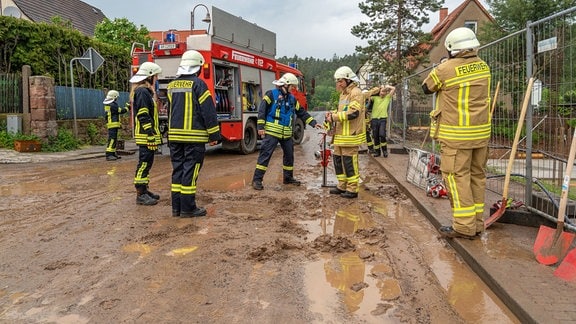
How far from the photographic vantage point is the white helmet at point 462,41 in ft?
14.8

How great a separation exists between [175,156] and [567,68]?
14.4 feet

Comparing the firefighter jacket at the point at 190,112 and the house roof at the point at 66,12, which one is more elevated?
the house roof at the point at 66,12

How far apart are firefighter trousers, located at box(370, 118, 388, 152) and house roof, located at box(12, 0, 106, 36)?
76.3ft

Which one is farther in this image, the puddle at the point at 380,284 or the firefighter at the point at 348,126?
the firefighter at the point at 348,126

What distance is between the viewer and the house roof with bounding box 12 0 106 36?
1144 inches

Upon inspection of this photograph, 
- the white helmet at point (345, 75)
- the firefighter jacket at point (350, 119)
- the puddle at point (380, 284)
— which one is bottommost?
the puddle at point (380, 284)

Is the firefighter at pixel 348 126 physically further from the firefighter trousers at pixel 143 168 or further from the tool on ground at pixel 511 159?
the firefighter trousers at pixel 143 168

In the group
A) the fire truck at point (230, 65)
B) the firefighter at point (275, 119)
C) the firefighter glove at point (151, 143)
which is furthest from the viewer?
the fire truck at point (230, 65)

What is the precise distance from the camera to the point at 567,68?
4.54m

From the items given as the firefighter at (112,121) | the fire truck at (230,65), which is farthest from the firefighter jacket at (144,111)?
the firefighter at (112,121)

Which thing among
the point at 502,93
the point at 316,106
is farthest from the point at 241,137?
the point at 316,106

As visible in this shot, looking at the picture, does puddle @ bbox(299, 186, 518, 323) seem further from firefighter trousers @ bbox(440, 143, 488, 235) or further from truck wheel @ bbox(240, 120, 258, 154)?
truck wheel @ bbox(240, 120, 258, 154)

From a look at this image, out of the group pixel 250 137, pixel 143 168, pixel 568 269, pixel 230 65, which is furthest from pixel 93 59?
pixel 568 269

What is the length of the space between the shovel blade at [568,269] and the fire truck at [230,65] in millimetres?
8490
